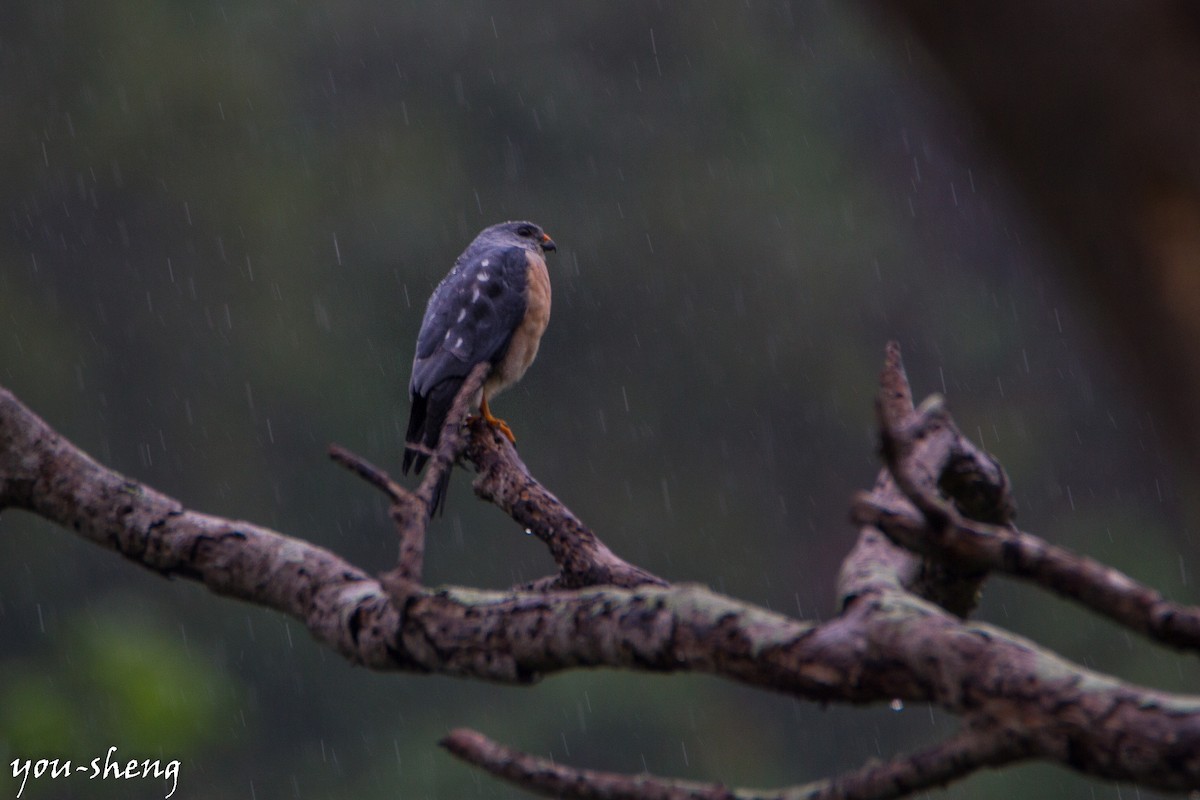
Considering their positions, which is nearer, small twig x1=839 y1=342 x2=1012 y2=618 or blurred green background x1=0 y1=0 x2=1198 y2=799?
small twig x1=839 y1=342 x2=1012 y2=618

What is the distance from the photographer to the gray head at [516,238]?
15.2 feet

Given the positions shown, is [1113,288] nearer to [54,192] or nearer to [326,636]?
[326,636]

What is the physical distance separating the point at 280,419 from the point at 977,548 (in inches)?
537

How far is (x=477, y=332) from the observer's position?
12.8 feet

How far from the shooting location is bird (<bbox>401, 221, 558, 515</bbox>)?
369 centimetres

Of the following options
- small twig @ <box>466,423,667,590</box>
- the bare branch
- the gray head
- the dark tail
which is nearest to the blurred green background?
the gray head

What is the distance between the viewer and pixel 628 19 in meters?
16.7

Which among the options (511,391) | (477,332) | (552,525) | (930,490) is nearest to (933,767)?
(930,490)

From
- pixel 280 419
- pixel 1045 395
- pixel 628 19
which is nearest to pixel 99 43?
pixel 280 419

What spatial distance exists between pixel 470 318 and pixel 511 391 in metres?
10.0

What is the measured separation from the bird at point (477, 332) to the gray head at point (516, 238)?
9 centimetres

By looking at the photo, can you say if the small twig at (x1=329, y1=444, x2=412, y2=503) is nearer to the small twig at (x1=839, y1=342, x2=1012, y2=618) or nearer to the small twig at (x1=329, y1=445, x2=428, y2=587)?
the small twig at (x1=329, y1=445, x2=428, y2=587)

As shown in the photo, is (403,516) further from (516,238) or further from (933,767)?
(516,238)

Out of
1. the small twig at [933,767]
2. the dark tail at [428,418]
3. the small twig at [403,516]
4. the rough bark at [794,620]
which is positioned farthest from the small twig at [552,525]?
the small twig at [933,767]
